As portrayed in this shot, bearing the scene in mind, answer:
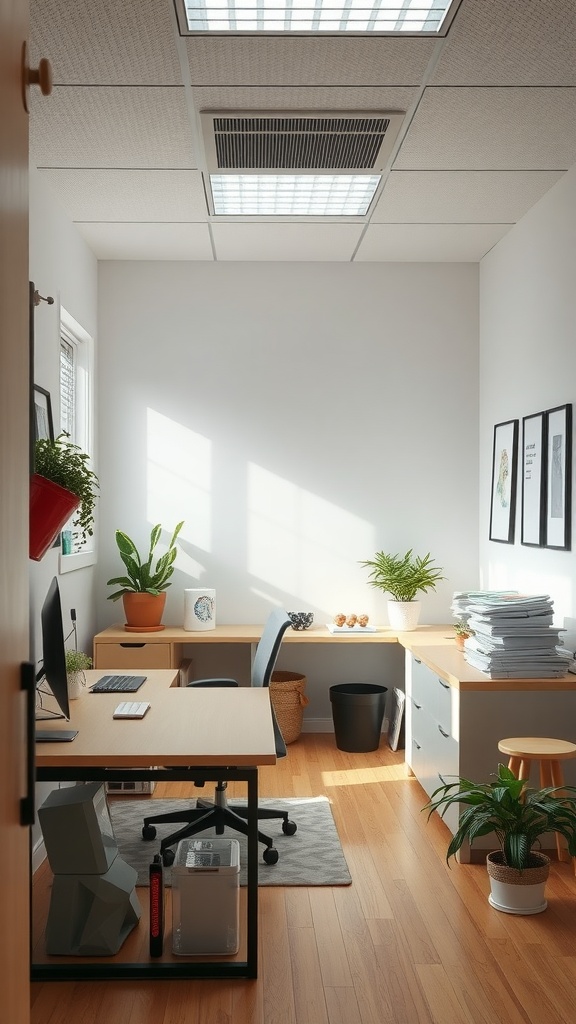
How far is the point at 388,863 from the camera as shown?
359cm

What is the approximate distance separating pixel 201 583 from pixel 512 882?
292 cm

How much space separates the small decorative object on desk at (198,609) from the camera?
5.17 m

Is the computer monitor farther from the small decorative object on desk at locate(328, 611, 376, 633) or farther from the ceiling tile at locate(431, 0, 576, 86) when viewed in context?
the small decorative object on desk at locate(328, 611, 376, 633)

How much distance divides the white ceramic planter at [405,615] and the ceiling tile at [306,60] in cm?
296

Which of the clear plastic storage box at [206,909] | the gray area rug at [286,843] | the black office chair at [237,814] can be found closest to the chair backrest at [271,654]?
the black office chair at [237,814]

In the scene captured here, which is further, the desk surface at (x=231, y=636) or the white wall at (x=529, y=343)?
the desk surface at (x=231, y=636)

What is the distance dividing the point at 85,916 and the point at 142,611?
245 centimetres

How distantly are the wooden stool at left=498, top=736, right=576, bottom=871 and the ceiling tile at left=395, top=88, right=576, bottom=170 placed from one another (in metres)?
2.40

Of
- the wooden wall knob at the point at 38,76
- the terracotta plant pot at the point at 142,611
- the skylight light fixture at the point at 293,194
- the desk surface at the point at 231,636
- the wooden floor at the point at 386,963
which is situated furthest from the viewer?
the terracotta plant pot at the point at 142,611

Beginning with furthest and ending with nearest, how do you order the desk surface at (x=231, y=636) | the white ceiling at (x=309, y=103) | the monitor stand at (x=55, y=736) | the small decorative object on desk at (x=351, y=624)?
the small decorative object on desk at (x=351, y=624), the desk surface at (x=231, y=636), the white ceiling at (x=309, y=103), the monitor stand at (x=55, y=736)

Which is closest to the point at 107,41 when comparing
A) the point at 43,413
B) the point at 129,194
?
the point at 129,194

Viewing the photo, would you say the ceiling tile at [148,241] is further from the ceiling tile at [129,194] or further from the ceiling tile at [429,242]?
the ceiling tile at [429,242]

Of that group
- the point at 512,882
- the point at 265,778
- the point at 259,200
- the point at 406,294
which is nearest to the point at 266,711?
the point at 512,882

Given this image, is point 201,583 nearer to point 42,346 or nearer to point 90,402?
point 90,402
